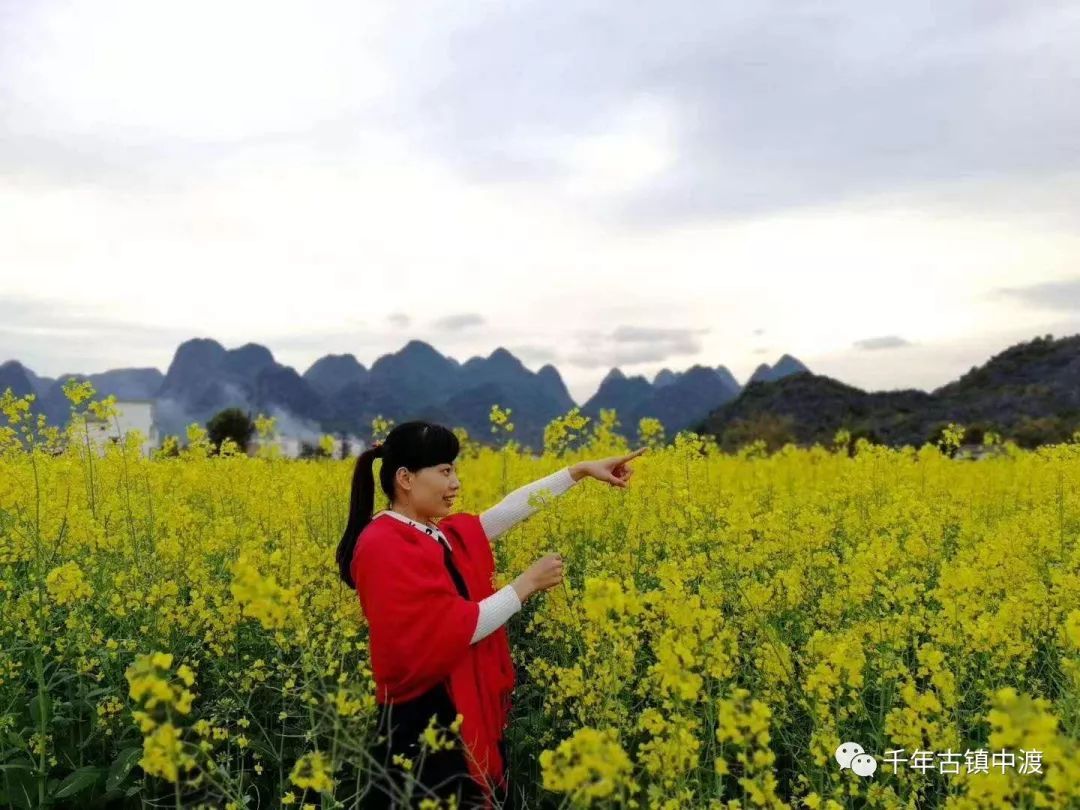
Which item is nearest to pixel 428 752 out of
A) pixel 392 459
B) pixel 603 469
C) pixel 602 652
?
pixel 602 652

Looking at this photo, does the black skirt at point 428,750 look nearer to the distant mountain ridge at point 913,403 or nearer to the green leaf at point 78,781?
the green leaf at point 78,781

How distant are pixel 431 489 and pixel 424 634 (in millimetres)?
589

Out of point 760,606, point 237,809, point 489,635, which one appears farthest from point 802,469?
point 237,809

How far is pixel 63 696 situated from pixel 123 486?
2327mm

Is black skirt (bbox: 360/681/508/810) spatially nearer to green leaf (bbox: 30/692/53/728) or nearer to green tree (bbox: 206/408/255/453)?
green leaf (bbox: 30/692/53/728)

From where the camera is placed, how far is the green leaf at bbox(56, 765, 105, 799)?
3.37m

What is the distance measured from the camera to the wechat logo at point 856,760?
2823mm

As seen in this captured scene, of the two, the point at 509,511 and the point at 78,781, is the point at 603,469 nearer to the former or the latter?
the point at 509,511

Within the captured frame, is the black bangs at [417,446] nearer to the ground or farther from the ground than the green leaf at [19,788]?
farther from the ground

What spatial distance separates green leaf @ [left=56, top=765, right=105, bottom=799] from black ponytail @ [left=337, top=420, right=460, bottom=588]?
1.29m

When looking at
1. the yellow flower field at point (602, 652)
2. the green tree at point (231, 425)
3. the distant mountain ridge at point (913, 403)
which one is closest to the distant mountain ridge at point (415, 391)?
the distant mountain ridge at point (913, 403)

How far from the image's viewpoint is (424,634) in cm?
299

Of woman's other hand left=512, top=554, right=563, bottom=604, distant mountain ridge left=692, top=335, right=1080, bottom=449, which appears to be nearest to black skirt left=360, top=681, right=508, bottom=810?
woman's other hand left=512, top=554, right=563, bottom=604

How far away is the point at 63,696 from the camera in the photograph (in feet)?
13.6
